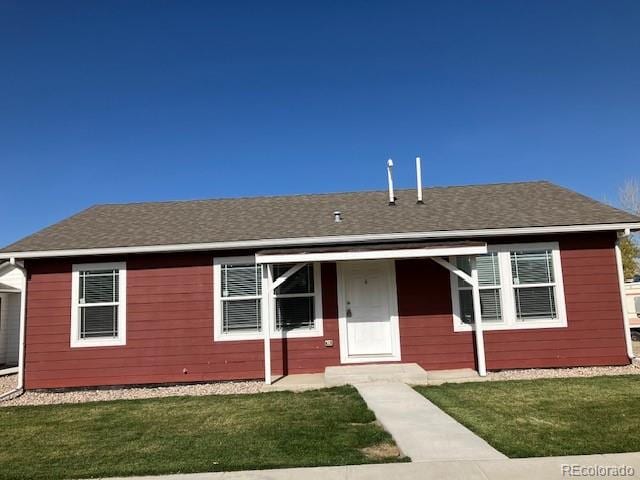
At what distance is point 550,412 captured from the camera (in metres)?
5.83

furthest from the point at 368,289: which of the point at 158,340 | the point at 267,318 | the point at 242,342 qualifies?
the point at 158,340

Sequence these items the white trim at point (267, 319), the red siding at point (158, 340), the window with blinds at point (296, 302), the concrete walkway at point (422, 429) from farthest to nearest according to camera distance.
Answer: the window with blinds at point (296, 302)
the red siding at point (158, 340)
the white trim at point (267, 319)
the concrete walkway at point (422, 429)

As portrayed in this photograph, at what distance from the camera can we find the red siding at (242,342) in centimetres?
930

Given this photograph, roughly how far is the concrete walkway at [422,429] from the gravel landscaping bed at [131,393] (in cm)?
255

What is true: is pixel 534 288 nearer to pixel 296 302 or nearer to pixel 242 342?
pixel 296 302

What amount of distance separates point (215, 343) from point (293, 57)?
7.91 meters

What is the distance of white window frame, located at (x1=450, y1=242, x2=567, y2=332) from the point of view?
934 cm

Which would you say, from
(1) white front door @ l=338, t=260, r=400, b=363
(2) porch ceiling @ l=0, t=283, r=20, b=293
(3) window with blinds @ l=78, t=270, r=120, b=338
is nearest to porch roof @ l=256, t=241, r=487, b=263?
(1) white front door @ l=338, t=260, r=400, b=363

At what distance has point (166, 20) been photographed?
420 inches

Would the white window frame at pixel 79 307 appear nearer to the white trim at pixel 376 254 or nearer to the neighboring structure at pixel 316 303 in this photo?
the neighboring structure at pixel 316 303

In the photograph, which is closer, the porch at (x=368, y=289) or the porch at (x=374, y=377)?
the porch at (x=374, y=377)

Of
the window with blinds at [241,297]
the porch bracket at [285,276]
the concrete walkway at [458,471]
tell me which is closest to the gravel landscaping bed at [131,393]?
the window with blinds at [241,297]

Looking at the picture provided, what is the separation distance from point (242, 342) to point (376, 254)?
10.5 feet

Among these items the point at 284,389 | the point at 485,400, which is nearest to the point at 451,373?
the point at 485,400
